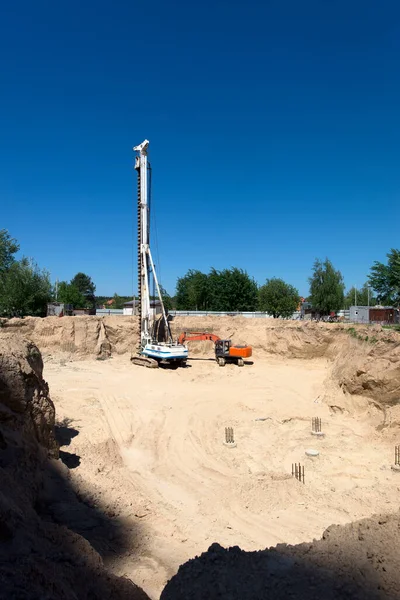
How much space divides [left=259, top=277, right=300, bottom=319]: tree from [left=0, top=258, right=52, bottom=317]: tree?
21855 mm

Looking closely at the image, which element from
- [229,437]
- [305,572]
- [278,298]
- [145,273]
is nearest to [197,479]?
[229,437]

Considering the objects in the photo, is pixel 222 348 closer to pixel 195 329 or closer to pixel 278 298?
pixel 195 329

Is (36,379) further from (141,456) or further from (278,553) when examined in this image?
(278,553)

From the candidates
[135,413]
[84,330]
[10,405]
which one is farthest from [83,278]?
[10,405]

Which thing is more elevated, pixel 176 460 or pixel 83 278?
pixel 83 278

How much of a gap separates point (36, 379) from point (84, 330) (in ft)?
55.8

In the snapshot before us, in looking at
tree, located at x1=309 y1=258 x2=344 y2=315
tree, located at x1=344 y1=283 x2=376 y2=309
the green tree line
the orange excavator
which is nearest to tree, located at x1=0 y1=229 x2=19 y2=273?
the green tree line

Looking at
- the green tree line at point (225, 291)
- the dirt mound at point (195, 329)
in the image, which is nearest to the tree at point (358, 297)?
the green tree line at point (225, 291)

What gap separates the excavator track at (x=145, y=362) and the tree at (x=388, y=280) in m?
17.5

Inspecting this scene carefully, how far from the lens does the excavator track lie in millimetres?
20141

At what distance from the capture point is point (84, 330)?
2411 cm

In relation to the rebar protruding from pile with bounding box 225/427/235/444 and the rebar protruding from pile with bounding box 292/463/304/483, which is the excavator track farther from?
the rebar protruding from pile with bounding box 292/463/304/483

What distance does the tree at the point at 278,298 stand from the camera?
136ft

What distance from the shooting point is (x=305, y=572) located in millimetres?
3410
